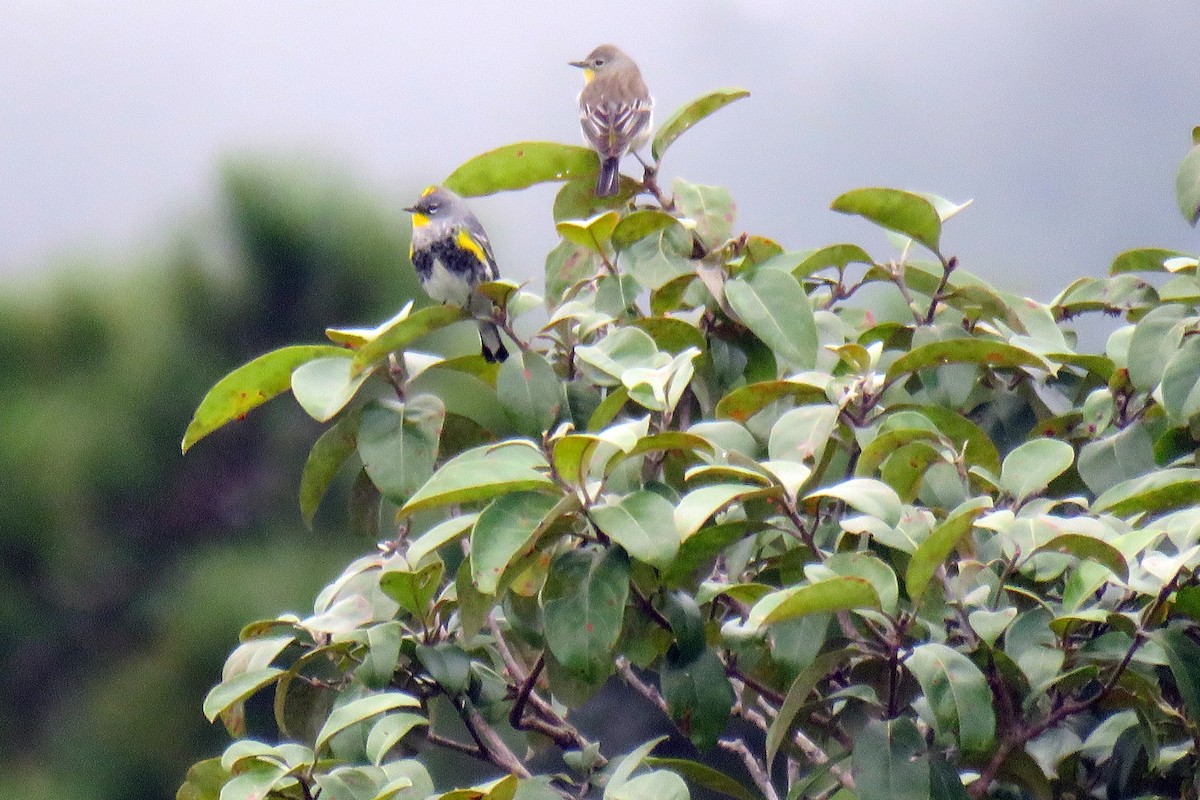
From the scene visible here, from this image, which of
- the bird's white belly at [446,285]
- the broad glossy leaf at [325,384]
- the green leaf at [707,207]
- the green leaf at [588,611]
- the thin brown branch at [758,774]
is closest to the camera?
the green leaf at [588,611]

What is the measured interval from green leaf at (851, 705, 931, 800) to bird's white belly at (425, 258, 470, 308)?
1.48 meters

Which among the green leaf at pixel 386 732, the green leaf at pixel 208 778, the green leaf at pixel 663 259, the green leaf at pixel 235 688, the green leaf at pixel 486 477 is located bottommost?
the green leaf at pixel 208 778

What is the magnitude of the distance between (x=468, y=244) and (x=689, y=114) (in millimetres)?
1085

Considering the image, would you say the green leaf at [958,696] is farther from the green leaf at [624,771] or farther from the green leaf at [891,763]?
the green leaf at [624,771]

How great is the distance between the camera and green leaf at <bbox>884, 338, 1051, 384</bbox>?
3.05 ft

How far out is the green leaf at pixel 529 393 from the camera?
3.27 feet

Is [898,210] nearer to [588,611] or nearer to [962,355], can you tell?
[962,355]

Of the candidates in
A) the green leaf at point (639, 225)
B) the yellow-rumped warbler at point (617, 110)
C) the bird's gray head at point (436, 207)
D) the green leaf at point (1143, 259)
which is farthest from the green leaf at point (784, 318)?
the bird's gray head at point (436, 207)

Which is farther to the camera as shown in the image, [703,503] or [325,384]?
[325,384]

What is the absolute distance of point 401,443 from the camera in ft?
3.24

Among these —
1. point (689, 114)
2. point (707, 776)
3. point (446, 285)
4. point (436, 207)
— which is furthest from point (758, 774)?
point (436, 207)

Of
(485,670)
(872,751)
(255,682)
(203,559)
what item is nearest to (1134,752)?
(872,751)

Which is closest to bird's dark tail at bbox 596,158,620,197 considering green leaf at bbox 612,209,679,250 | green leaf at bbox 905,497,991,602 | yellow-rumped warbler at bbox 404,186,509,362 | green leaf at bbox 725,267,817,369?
green leaf at bbox 612,209,679,250

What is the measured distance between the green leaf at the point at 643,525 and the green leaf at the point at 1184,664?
302 millimetres
